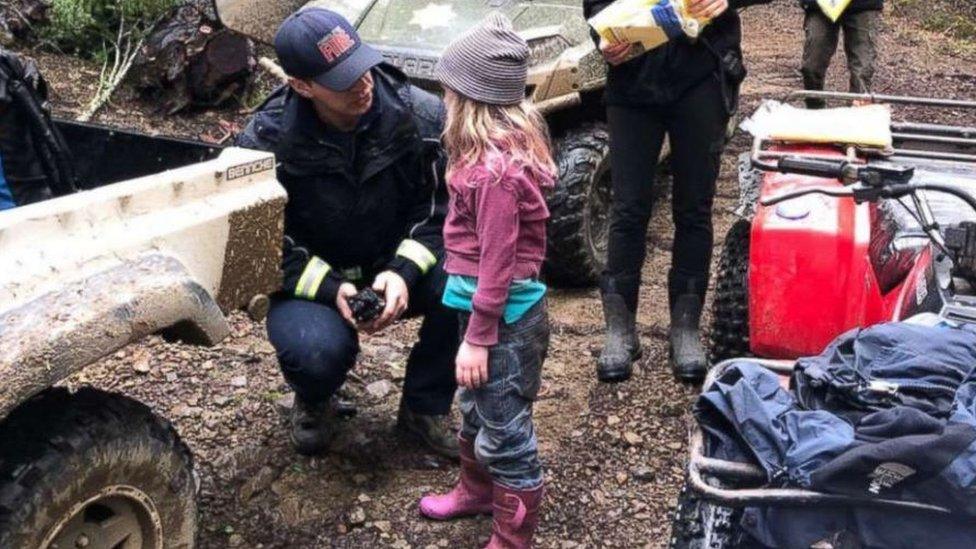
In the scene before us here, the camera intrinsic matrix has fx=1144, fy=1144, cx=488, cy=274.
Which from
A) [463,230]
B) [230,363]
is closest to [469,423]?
[463,230]

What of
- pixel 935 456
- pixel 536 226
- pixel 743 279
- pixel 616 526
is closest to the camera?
pixel 935 456

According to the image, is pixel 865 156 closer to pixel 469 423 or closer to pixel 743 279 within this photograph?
pixel 743 279

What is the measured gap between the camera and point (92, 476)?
238 centimetres

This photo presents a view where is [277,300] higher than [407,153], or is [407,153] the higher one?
[407,153]

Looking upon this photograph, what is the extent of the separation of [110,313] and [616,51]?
1952 mm

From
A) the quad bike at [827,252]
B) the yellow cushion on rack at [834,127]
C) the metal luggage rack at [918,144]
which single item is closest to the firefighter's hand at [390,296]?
the quad bike at [827,252]

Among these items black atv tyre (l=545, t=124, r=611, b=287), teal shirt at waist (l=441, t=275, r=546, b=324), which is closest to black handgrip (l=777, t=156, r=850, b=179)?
teal shirt at waist (l=441, t=275, r=546, b=324)

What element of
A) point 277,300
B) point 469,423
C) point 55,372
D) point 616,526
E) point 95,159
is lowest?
point 616,526

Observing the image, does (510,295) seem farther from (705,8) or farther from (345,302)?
(705,8)

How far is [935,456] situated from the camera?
1670mm

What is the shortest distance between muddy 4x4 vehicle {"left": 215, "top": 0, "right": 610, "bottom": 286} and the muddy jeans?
187cm

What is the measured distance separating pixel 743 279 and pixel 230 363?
6.24 feet

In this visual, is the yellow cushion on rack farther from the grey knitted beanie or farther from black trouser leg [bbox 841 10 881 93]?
black trouser leg [bbox 841 10 881 93]

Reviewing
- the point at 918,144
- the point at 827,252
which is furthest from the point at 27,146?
the point at 918,144
